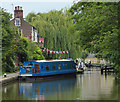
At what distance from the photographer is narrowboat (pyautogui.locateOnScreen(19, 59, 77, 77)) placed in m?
36.3

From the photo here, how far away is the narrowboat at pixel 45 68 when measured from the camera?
3631cm

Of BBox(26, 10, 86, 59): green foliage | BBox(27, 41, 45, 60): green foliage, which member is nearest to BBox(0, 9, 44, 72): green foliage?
BBox(27, 41, 45, 60): green foliage

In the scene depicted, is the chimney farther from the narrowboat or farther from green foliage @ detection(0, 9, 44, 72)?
the narrowboat

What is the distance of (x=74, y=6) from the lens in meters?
33.2

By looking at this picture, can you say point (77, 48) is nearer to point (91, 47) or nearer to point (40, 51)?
point (40, 51)

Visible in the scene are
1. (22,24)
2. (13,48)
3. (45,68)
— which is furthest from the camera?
(22,24)

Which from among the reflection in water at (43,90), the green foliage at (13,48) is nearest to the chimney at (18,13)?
the green foliage at (13,48)

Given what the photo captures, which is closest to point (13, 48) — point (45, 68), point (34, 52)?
point (45, 68)

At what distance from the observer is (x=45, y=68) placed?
3859 cm

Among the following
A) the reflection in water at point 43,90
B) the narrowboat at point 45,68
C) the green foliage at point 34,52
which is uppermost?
the green foliage at point 34,52

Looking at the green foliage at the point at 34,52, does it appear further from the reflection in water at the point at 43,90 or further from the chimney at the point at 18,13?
the reflection in water at the point at 43,90

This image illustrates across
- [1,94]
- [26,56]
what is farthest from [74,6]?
[26,56]

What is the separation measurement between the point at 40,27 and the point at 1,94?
→ 29.2 metres

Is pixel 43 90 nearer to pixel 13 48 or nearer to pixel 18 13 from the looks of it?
pixel 13 48
